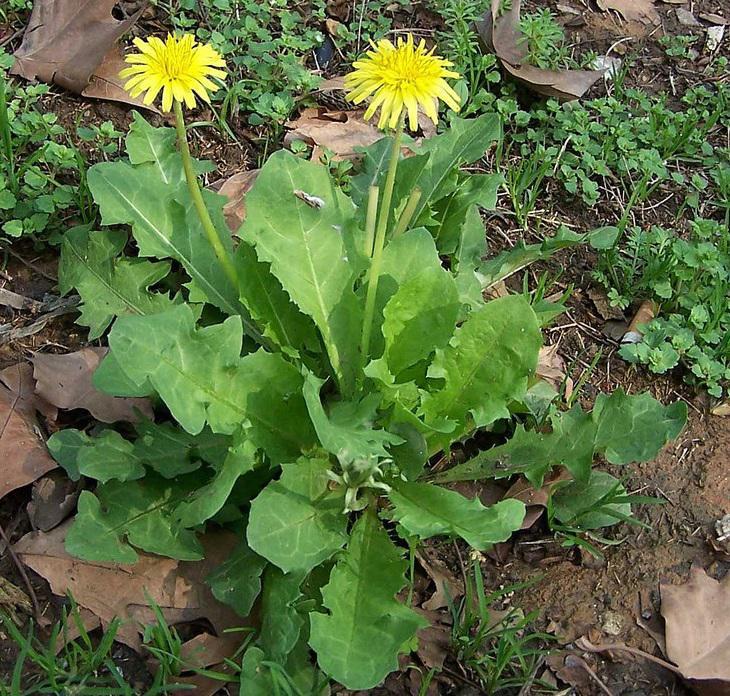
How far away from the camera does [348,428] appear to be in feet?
7.59

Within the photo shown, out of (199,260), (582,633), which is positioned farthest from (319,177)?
(582,633)

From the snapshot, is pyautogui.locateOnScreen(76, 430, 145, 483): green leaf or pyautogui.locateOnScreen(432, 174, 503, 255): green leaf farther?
pyautogui.locateOnScreen(432, 174, 503, 255): green leaf

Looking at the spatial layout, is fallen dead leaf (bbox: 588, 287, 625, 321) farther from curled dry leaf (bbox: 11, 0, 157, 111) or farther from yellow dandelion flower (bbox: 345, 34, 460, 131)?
curled dry leaf (bbox: 11, 0, 157, 111)

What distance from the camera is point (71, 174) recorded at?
3.33m

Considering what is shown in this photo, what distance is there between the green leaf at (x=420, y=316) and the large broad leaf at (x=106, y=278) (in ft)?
2.57

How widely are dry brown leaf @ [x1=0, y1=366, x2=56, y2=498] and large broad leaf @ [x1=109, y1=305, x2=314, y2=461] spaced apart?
60 centimetres

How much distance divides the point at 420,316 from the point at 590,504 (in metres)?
0.81

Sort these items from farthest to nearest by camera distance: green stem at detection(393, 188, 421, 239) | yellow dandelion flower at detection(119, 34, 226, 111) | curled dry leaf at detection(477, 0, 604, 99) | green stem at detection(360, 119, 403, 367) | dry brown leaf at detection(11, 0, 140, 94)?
curled dry leaf at detection(477, 0, 604, 99) → dry brown leaf at detection(11, 0, 140, 94) → green stem at detection(393, 188, 421, 239) → green stem at detection(360, 119, 403, 367) → yellow dandelion flower at detection(119, 34, 226, 111)

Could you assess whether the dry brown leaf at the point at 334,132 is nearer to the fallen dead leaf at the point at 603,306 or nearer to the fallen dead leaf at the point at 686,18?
the fallen dead leaf at the point at 603,306

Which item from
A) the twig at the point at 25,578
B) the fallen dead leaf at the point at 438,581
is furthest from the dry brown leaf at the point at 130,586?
the fallen dead leaf at the point at 438,581

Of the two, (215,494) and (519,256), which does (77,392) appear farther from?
(519,256)

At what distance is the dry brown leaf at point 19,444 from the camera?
258 cm

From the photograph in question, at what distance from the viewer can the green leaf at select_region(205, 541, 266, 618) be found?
2.33 m

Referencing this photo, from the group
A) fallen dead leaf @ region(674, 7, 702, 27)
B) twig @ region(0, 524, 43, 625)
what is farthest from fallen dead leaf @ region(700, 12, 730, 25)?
twig @ region(0, 524, 43, 625)
